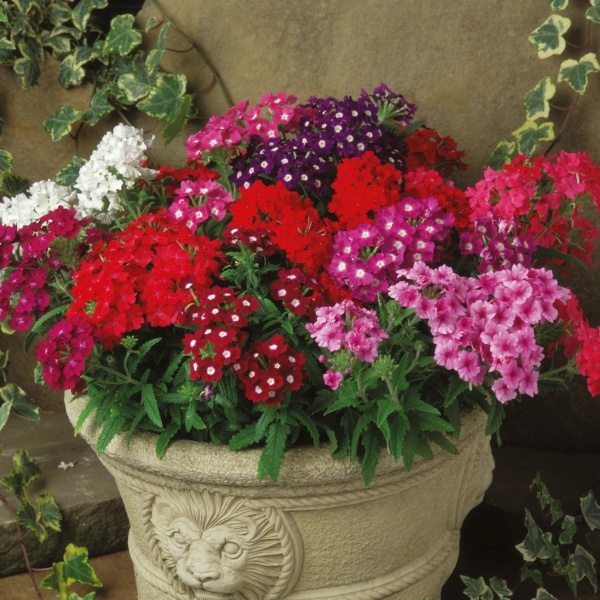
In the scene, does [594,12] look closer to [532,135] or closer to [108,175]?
[532,135]

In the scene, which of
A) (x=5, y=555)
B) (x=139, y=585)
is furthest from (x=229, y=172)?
(x=5, y=555)

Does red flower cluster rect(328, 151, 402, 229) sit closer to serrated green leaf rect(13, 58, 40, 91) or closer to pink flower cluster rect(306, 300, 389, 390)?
pink flower cluster rect(306, 300, 389, 390)

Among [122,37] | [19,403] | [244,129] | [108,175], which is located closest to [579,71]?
[244,129]

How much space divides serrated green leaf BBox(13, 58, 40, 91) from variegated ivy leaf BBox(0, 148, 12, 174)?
208 millimetres

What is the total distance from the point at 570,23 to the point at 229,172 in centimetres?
93

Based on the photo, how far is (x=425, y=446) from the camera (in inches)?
66.9

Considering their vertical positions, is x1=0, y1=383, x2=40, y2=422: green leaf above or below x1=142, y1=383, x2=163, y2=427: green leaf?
below

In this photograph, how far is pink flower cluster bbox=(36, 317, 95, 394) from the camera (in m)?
1.66

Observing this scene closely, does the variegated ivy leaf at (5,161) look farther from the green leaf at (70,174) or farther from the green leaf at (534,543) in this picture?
the green leaf at (534,543)

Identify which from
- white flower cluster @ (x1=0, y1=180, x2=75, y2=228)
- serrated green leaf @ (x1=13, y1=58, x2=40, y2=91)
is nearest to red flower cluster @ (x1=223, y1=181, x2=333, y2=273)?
white flower cluster @ (x1=0, y1=180, x2=75, y2=228)

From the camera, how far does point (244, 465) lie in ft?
5.60

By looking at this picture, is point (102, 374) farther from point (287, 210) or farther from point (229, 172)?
point (229, 172)

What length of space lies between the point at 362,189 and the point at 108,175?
2.12 ft

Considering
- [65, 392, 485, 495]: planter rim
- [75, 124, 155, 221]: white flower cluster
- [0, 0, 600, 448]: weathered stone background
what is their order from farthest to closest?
[0, 0, 600, 448]: weathered stone background < [75, 124, 155, 221]: white flower cluster < [65, 392, 485, 495]: planter rim
